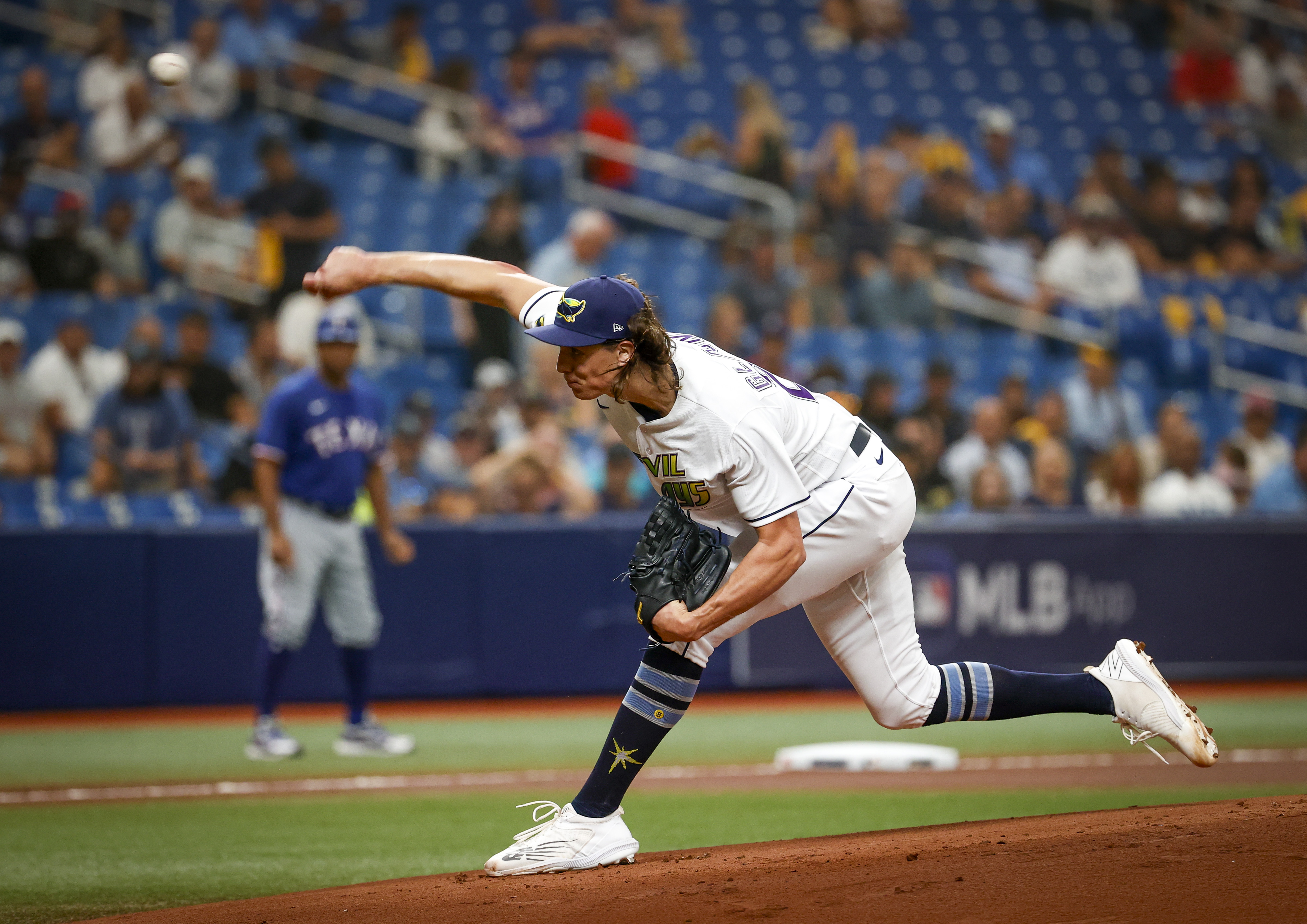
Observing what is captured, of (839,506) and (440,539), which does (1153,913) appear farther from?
(440,539)

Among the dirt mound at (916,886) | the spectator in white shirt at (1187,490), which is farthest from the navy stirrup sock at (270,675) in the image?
the spectator in white shirt at (1187,490)

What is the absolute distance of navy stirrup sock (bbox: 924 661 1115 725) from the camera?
4.22 metres

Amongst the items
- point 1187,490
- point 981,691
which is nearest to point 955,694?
point 981,691

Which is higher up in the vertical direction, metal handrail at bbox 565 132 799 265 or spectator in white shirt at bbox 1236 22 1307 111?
spectator in white shirt at bbox 1236 22 1307 111

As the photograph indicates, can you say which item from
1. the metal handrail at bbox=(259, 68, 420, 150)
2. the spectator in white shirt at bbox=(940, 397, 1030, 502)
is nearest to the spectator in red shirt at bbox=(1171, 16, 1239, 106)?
the spectator in white shirt at bbox=(940, 397, 1030, 502)

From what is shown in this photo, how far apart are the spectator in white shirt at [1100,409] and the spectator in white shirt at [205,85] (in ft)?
27.7

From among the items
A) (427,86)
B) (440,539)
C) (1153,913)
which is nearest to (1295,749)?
(1153,913)

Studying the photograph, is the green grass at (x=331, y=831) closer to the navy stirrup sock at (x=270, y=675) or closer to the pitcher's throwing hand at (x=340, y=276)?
the navy stirrup sock at (x=270, y=675)

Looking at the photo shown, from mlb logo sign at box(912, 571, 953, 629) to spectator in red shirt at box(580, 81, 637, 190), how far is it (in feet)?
19.3

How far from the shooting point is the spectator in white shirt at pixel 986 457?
10.2 m

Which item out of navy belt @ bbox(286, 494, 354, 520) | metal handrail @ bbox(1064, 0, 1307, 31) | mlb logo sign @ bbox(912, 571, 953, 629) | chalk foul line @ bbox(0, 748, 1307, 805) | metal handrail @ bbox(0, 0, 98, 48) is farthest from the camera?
metal handrail @ bbox(1064, 0, 1307, 31)

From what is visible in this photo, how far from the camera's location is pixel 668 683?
4.02 meters

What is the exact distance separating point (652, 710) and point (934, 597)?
18.6ft

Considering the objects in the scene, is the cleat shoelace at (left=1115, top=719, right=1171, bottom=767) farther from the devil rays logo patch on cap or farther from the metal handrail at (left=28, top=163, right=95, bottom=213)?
the metal handrail at (left=28, top=163, right=95, bottom=213)
